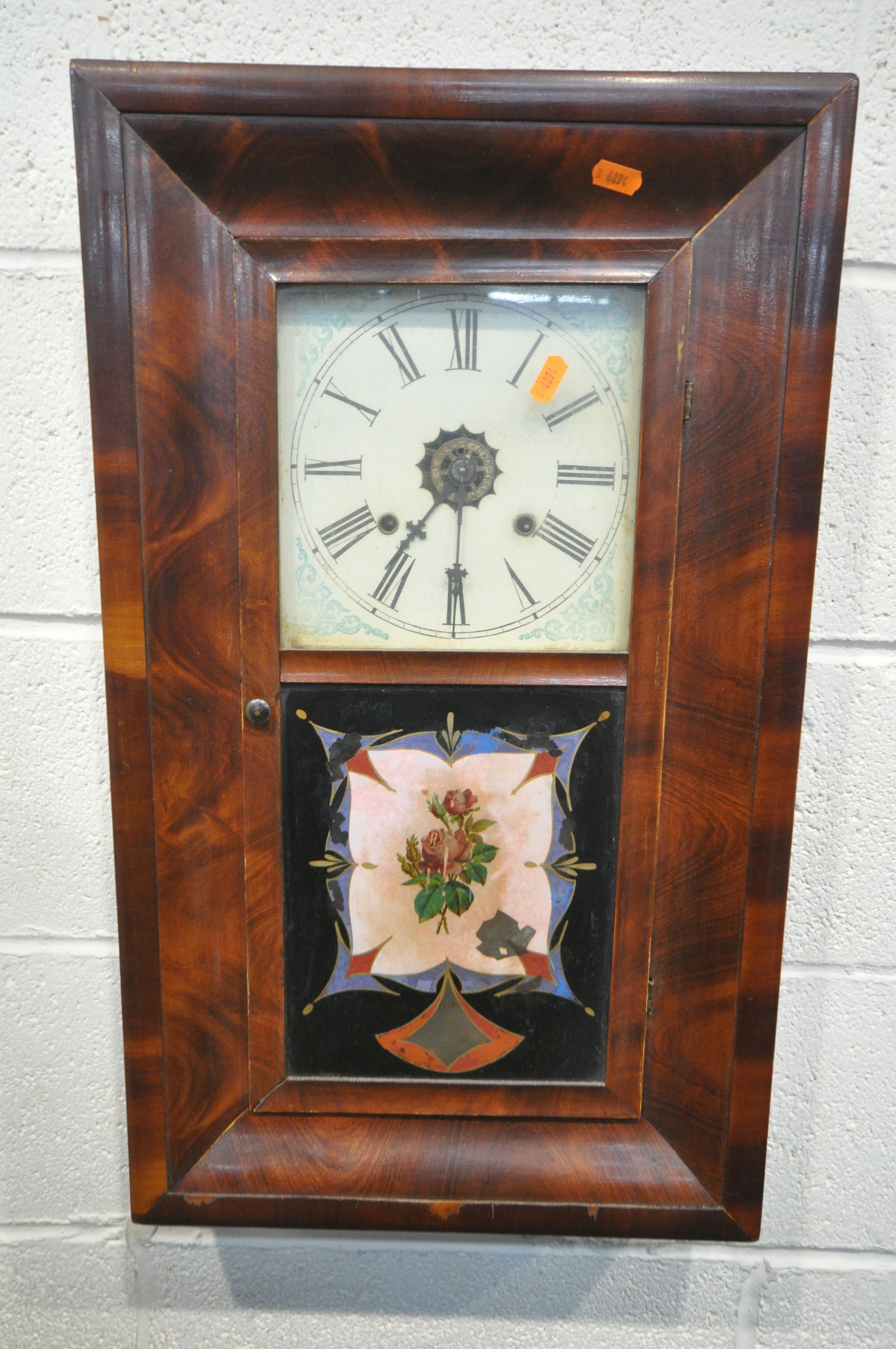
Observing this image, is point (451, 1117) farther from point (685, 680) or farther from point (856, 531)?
point (856, 531)

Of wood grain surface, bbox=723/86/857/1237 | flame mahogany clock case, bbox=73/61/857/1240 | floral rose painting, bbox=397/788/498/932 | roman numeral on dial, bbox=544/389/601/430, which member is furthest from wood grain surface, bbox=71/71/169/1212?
wood grain surface, bbox=723/86/857/1237

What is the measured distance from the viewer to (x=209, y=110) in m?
0.56

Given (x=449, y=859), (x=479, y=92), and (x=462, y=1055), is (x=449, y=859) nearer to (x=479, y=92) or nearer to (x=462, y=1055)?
(x=462, y=1055)

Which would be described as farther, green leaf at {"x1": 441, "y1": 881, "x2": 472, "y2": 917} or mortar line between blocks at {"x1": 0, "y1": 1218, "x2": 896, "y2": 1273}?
mortar line between blocks at {"x1": 0, "y1": 1218, "x2": 896, "y2": 1273}

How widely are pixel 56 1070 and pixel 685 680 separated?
68cm

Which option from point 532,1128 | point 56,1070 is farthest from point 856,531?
point 56,1070

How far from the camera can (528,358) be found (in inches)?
23.9

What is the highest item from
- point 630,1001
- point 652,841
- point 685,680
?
point 685,680

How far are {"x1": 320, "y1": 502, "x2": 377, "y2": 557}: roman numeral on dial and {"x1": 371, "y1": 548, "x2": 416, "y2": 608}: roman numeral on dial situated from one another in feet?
0.10

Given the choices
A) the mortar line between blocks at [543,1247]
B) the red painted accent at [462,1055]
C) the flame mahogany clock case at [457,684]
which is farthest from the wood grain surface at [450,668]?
the mortar line between blocks at [543,1247]

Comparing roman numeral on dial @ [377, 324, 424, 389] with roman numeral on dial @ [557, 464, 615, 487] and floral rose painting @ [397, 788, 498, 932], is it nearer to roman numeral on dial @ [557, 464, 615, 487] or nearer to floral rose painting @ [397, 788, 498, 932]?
roman numeral on dial @ [557, 464, 615, 487]

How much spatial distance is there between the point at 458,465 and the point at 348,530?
10 cm

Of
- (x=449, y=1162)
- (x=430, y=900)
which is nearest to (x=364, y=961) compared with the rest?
(x=430, y=900)

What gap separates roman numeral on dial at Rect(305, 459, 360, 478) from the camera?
2.02 ft
